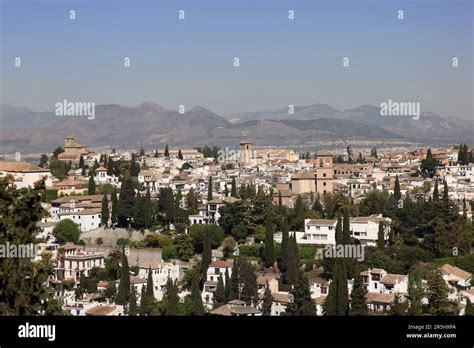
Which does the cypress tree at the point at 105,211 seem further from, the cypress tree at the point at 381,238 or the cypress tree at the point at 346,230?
the cypress tree at the point at 381,238

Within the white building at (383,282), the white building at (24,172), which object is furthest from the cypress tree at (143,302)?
the white building at (24,172)

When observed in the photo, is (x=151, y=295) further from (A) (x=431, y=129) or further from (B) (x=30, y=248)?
(A) (x=431, y=129)

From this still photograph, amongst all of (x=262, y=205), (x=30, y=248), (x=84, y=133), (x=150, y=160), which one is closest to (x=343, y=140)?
(x=84, y=133)

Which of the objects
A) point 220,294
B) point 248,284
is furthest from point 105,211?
point 248,284

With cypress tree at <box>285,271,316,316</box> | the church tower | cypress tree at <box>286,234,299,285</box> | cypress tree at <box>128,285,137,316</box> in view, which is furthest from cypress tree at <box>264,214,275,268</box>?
the church tower

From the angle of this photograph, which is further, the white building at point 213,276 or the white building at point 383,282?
the white building at point 213,276

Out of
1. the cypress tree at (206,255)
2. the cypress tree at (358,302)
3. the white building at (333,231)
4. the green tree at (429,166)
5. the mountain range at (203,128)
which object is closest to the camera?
the cypress tree at (358,302)

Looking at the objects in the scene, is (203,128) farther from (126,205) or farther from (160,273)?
(160,273)
